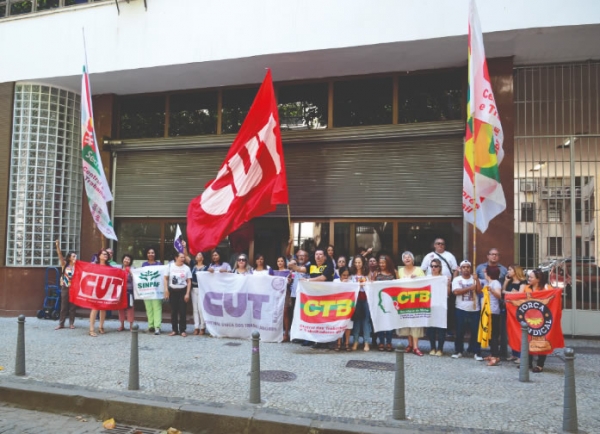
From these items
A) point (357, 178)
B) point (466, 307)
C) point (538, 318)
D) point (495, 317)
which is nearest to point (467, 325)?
point (466, 307)

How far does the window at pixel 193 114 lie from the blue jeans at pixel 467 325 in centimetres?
788

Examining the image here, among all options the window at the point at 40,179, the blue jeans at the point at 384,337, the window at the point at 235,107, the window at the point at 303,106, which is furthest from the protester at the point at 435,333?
the window at the point at 40,179

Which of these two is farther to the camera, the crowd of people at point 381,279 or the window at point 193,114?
the window at point 193,114

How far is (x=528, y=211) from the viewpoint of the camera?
10586 millimetres

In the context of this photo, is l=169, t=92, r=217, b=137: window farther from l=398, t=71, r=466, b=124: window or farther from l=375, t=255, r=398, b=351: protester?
l=375, t=255, r=398, b=351: protester

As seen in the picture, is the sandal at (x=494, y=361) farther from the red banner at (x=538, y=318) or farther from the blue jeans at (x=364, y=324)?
the blue jeans at (x=364, y=324)

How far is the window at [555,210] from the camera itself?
1053 centimetres

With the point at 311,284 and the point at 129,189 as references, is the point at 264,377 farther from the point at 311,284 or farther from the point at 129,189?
the point at 129,189

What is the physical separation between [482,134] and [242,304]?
216 inches

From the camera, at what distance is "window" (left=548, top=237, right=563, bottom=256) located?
10.4 m

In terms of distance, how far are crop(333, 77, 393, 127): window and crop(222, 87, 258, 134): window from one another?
233 cm

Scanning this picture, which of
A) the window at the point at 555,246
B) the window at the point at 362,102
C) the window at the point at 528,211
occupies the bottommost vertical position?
the window at the point at 555,246

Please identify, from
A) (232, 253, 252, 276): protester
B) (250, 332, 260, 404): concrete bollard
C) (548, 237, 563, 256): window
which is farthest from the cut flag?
(232, 253, 252, 276): protester

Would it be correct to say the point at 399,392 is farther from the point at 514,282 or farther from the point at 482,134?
the point at 482,134
